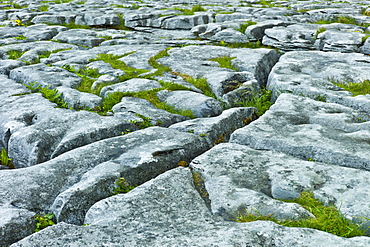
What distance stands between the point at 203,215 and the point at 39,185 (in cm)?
337

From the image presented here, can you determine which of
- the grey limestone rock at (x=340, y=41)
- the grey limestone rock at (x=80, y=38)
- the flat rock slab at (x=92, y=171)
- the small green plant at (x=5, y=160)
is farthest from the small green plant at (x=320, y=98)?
the grey limestone rock at (x=80, y=38)

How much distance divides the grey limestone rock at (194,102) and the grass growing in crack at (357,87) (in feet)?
15.0

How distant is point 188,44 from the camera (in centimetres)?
1723

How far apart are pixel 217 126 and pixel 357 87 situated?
5.82 meters

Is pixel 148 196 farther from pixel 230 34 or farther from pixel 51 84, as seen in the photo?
pixel 230 34

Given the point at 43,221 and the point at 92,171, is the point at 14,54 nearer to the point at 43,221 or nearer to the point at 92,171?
the point at 92,171

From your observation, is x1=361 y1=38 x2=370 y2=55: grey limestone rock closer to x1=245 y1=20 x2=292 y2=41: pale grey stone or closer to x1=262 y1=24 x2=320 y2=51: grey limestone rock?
x1=262 y1=24 x2=320 y2=51: grey limestone rock

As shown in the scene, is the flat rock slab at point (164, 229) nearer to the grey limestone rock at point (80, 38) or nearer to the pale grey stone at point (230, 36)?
the pale grey stone at point (230, 36)

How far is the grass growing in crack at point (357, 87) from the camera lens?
33.7 feet

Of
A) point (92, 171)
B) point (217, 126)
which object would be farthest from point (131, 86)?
point (92, 171)

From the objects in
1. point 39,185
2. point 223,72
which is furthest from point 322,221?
point 223,72

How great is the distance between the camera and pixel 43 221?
Answer: 5398 mm

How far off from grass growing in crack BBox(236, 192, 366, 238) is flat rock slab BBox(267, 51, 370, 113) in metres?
5.47

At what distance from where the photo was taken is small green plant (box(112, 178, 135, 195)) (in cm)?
595
